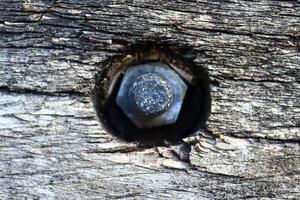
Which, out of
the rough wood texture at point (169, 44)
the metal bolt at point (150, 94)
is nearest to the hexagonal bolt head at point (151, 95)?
the metal bolt at point (150, 94)

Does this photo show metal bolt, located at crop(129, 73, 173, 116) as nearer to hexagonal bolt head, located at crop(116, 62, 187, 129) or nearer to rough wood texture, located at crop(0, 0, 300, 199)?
hexagonal bolt head, located at crop(116, 62, 187, 129)

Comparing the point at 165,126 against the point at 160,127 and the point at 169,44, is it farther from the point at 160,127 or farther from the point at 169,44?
the point at 169,44

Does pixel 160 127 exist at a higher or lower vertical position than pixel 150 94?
lower

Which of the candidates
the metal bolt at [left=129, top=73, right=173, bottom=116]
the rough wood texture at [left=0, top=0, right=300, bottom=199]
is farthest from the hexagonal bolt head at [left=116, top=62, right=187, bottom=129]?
the rough wood texture at [left=0, top=0, right=300, bottom=199]

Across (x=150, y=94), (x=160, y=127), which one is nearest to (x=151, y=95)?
(x=150, y=94)

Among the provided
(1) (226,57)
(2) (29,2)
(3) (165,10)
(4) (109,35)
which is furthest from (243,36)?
(2) (29,2)

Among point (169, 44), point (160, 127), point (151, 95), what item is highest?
point (169, 44)

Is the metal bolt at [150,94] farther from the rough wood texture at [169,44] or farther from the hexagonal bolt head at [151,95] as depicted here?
the rough wood texture at [169,44]
